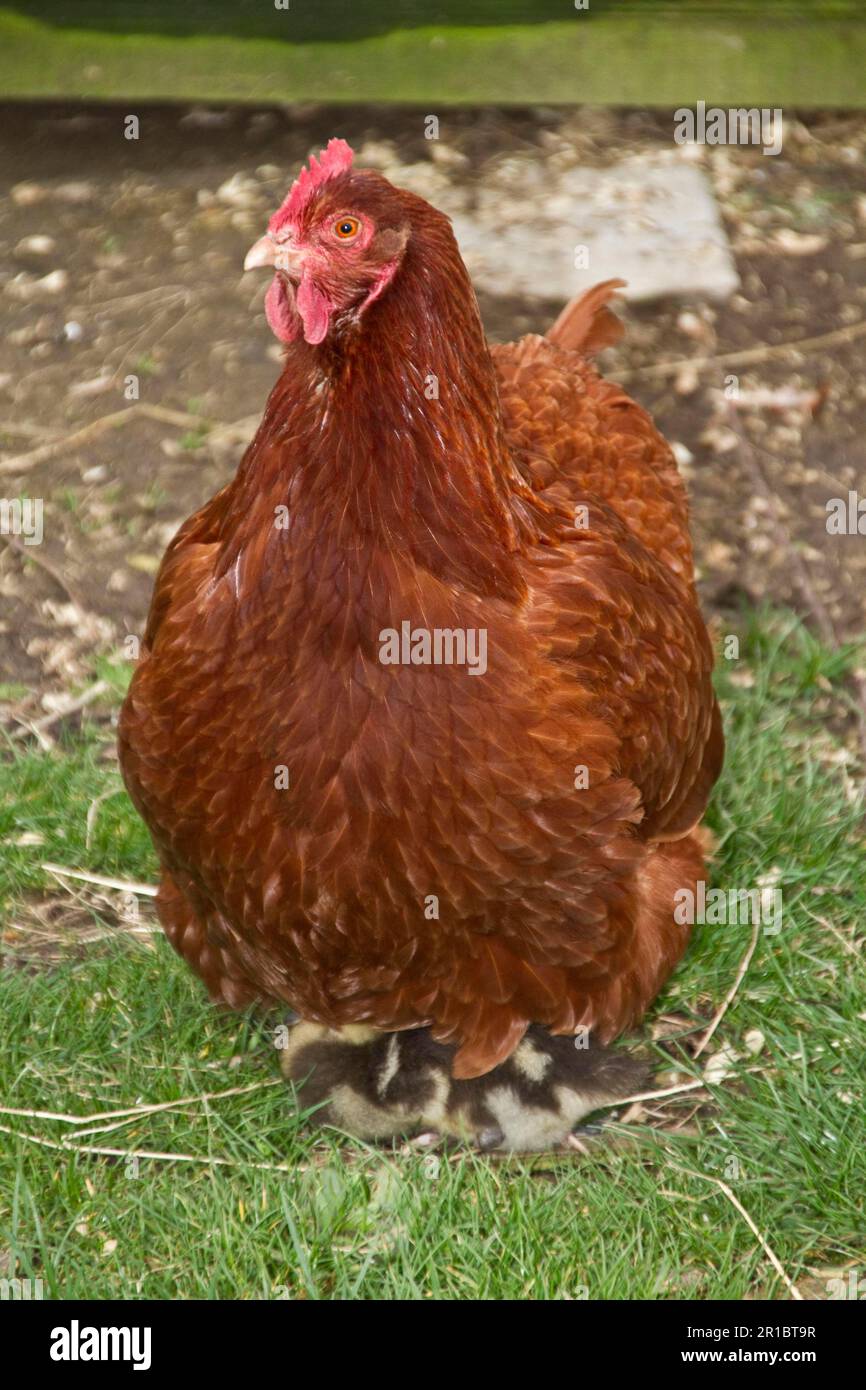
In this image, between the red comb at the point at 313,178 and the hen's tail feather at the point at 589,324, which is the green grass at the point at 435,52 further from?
the red comb at the point at 313,178

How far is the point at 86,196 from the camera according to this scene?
5.63 meters

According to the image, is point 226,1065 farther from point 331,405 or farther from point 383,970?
point 331,405

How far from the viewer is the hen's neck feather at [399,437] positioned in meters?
2.34

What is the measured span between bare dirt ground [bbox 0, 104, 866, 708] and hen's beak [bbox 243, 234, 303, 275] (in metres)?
2.10

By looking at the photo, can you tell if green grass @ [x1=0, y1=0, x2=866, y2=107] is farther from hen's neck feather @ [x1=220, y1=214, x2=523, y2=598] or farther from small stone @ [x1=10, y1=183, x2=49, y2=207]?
hen's neck feather @ [x1=220, y1=214, x2=523, y2=598]

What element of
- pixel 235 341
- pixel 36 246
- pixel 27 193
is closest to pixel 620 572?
pixel 235 341

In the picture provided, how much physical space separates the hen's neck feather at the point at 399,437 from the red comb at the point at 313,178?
0.17 metres

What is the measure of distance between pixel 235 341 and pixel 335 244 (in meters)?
3.02

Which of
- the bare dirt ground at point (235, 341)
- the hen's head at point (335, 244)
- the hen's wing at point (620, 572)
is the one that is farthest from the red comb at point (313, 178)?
the bare dirt ground at point (235, 341)

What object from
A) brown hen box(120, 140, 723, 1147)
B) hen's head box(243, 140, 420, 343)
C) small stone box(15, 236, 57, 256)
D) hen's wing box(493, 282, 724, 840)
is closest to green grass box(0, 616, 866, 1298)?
brown hen box(120, 140, 723, 1147)

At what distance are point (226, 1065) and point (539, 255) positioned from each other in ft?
10.7

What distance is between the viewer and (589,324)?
3854 millimetres

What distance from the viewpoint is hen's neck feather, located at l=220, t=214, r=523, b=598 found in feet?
7.67

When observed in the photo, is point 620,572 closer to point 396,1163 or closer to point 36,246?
point 396,1163
